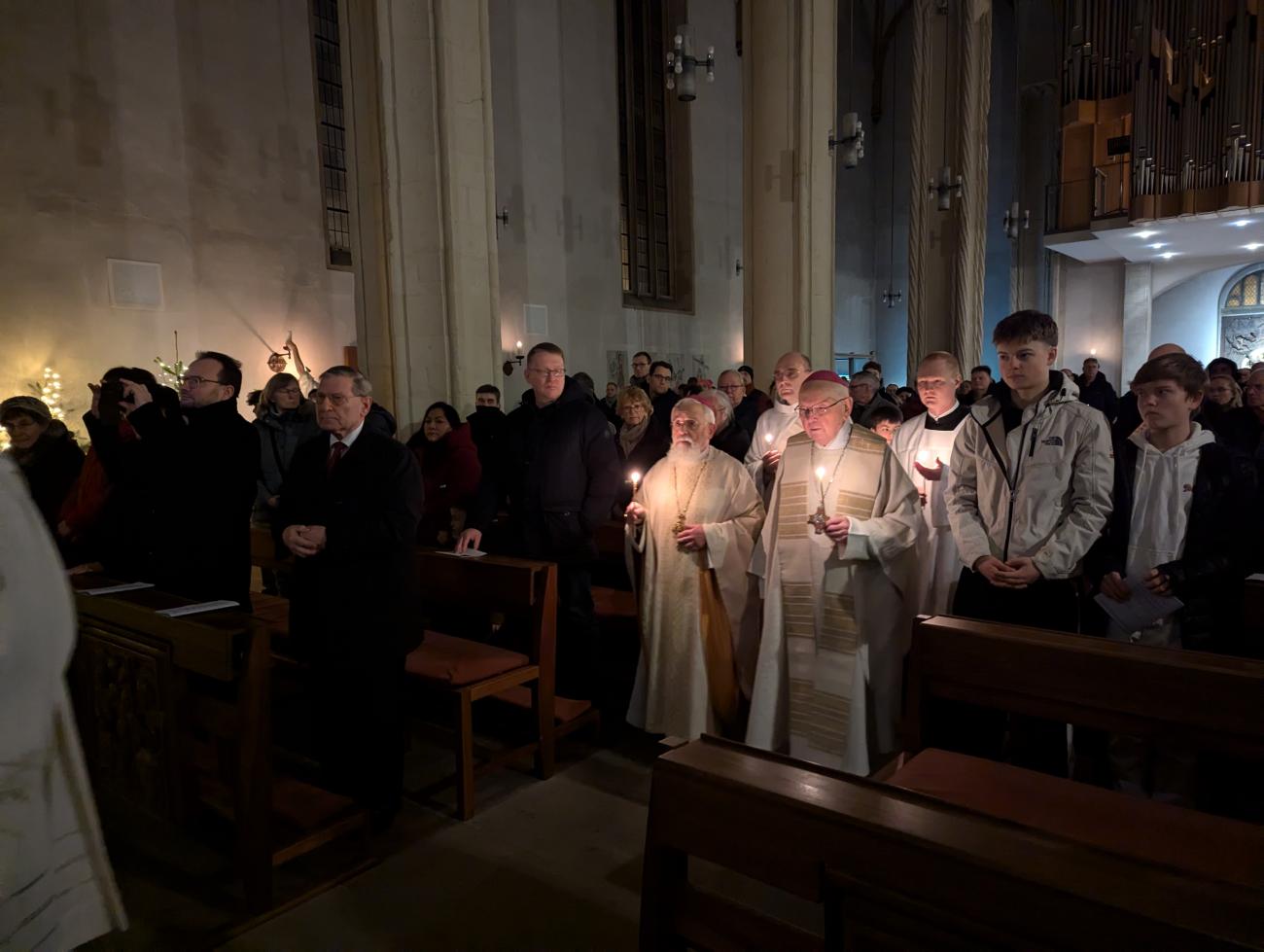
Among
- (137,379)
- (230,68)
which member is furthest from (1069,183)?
(137,379)

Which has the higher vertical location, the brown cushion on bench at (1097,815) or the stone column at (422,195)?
the stone column at (422,195)

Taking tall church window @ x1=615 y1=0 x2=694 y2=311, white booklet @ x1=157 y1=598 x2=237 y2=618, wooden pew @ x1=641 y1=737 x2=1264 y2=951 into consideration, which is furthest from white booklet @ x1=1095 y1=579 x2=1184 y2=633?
tall church window @ x1=615 y1=0 x2=694 y2=311

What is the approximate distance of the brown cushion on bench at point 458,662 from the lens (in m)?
3.64

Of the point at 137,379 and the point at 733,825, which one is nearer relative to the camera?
the point at 733,825

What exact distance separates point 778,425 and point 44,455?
4.61 meters

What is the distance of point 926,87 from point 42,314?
1320 centimetres

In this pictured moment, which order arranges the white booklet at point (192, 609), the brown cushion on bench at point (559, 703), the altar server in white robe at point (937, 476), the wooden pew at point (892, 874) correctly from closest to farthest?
1. the wooden pew at point (892, 874)
2. the white booklet at point (192, 609)
3. the brown cushion on bench at point (559, 703)
4. the altar server in white robe at point (937, 476)

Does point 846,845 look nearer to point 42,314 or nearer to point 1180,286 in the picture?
point 42,314

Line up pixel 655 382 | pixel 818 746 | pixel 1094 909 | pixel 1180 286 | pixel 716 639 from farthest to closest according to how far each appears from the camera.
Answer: pixel 1180 286 → pixel 655 382 → pixel 716 639 → pixel 818 746 → pixel 1094 909

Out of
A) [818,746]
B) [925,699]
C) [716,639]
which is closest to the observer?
[925,699]

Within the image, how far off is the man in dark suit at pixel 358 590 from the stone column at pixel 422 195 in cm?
263

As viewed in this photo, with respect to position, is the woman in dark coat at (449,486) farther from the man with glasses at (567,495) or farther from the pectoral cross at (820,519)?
the pectoral cross at (820,519)

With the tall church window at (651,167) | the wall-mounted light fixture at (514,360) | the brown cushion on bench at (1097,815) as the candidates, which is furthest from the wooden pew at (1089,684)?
the tall church window at (651,167)

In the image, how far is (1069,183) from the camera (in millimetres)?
16422
